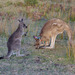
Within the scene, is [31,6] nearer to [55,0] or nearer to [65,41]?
[55,0]

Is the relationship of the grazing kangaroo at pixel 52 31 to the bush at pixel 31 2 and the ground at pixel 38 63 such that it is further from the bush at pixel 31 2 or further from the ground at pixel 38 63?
the bush at pixel 31 2

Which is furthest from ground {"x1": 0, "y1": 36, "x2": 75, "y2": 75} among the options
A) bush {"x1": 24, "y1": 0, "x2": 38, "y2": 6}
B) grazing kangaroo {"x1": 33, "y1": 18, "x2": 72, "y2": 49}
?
bush {"x1": 24, "y1": 0, "x2": 38, "y2": 6}

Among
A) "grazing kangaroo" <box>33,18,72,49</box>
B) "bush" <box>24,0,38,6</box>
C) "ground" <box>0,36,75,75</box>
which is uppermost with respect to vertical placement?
"bush" <box>24,0,38,6</box>

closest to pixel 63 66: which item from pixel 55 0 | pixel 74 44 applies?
pixel 74 44

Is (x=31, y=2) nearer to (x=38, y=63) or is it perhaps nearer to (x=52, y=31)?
(x=52, y=31)

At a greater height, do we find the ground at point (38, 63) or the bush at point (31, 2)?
the bush at point (31, 2)

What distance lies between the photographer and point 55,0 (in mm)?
11078

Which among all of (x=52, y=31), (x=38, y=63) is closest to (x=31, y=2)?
(x=52, y=31)

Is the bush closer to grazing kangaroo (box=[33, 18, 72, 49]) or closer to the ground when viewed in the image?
grazing kangaroo (box=[33, 18, 72, 49])

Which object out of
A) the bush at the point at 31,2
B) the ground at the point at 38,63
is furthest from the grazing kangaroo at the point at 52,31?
the bush at the point at 31,2

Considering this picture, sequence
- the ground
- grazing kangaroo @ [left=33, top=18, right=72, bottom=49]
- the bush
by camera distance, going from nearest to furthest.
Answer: the ground
grazing kangaroo @ [left=33, top=18, right=72, bottom=49]
the bush

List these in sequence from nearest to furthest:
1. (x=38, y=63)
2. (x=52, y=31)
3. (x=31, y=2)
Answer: (x=38, y=63) → (x=52, y=31) → (x=31, y=2)

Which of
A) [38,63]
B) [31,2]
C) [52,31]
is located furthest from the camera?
[31,2]

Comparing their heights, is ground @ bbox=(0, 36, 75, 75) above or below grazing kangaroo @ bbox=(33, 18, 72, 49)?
below
